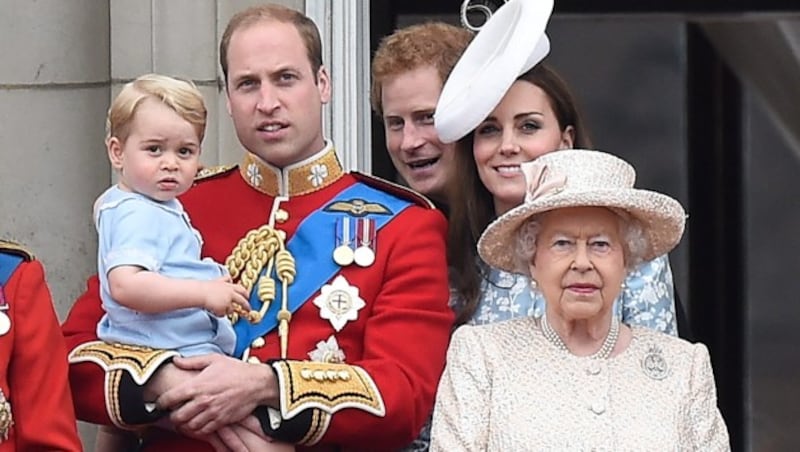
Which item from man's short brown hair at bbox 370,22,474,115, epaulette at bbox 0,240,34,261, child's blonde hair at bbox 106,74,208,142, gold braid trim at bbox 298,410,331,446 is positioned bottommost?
gold braid trim at bbox 298,410,331,446

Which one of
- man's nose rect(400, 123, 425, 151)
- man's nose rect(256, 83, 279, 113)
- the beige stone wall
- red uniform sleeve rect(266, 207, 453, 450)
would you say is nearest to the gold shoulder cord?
red uniform sleeve rect(266, 207, 453, 450)

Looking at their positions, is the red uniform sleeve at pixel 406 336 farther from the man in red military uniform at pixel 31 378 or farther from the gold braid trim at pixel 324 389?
the man in red military uniform at pixel 31 378

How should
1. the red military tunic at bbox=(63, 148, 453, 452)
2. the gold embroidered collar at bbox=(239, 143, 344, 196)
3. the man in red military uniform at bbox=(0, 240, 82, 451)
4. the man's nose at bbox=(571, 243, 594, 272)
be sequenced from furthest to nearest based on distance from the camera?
the gold embroidered collar at bbox=(239, 143, 344, 196) → the red military tunic at bbox=(63, 148, 453, 452) → the man in red military uniform at bbox=(0, 240, 82, 451) → the man's nose at bbox=(571, 243, 594, 272)

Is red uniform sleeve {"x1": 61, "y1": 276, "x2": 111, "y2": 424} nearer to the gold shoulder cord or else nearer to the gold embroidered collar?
the gold shoulder cord

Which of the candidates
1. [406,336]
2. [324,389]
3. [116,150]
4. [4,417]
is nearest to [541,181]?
[406,336]

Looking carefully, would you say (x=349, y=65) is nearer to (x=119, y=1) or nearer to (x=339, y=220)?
(x=119, y=1)

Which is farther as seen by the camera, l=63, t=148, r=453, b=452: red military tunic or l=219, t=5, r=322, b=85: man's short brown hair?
l=219, t=5, r=322, b=85: man's short brown hair

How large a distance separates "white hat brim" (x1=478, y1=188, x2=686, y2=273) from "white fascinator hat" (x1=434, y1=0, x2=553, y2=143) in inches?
11.1

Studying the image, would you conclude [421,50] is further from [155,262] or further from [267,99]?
[155,262]

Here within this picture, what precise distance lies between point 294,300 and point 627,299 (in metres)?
0.57

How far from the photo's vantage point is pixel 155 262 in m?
3.94

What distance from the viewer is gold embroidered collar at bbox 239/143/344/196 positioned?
4199 millimetres

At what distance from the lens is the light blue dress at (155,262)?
3938 mm

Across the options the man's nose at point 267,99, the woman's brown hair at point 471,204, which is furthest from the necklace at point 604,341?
the man's nose at point 267,99
